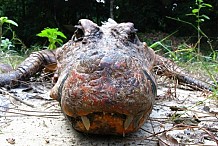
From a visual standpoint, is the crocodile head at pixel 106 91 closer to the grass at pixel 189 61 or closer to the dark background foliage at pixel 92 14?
the grass at pixel 189 61

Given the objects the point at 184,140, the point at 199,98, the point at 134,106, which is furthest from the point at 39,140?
the point at 199,98

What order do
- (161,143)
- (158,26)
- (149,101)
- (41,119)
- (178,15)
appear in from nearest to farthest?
(149,101)
(161,143)
(41,119)
(178,15)
(158,26)

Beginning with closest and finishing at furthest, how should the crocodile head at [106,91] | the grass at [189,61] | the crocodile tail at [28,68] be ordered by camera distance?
the crocodile head at [106,91] → the grass at [189,61] → the crocodile tail at [28,68]

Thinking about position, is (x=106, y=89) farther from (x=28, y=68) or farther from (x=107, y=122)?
(x=28, y=68)

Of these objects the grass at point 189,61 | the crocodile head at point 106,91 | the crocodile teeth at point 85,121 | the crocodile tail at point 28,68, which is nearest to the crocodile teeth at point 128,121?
the crocodile head at point 106,91

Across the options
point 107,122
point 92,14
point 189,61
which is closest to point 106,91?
point 107,122

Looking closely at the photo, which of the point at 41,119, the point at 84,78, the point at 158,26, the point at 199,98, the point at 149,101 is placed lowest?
the point at 158,26

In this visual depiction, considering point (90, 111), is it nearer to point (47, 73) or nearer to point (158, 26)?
point (47, 73)
